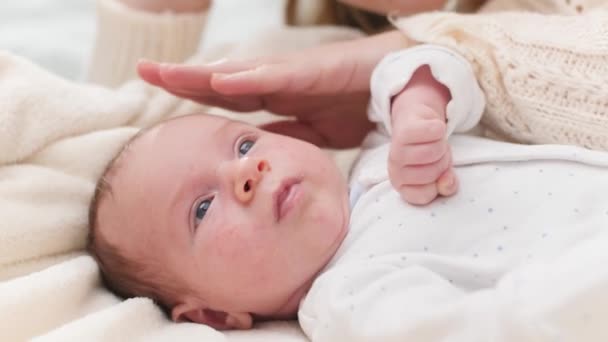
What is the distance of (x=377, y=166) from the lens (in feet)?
2.95

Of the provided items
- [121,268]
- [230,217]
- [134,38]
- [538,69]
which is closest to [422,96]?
[538,69]

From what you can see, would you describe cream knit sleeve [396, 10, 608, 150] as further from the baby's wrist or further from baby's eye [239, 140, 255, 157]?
baby's eye [239, 140, 255, 157]

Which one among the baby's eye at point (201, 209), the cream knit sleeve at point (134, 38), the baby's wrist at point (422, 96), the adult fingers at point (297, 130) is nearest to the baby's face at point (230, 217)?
the baby's eye at point (201, 209)

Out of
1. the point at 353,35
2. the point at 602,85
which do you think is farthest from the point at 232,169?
the point at 353,35

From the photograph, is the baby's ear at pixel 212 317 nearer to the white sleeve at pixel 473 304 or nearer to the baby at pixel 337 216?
the baby at pixel 337 216

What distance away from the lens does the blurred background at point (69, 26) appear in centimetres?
145

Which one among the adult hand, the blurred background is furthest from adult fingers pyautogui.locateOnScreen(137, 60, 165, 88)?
the blurred background

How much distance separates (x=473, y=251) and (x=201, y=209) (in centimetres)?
29

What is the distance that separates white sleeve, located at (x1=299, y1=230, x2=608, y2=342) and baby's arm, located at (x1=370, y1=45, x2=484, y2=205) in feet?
0.29

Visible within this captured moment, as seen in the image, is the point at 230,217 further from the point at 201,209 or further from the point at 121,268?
the point at 121,268

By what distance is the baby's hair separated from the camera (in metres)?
0.85

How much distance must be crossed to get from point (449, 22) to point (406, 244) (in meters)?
0.32

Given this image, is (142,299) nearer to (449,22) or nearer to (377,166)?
(377,166)

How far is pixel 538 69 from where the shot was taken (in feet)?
2.93
